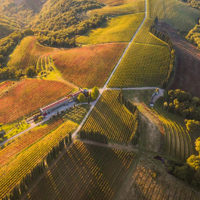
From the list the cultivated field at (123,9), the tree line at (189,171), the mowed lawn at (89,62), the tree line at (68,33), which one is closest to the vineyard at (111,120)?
the mowed lawn at (89,62)

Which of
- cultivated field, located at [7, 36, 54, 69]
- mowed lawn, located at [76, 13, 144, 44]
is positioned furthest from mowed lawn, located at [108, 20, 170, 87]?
cultivated field, located at [7, 36, 54, 69]

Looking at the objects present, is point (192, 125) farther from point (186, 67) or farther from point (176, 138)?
point (186, 67)

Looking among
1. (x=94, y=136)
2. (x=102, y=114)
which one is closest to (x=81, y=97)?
(x=102, y=114)

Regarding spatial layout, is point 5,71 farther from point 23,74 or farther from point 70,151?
point 70,151

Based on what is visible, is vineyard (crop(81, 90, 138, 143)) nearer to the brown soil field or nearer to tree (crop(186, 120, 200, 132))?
tree (crop(186, 120, 200, 132))

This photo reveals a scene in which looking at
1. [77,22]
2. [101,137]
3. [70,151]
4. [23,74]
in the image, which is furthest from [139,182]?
[77,22]
